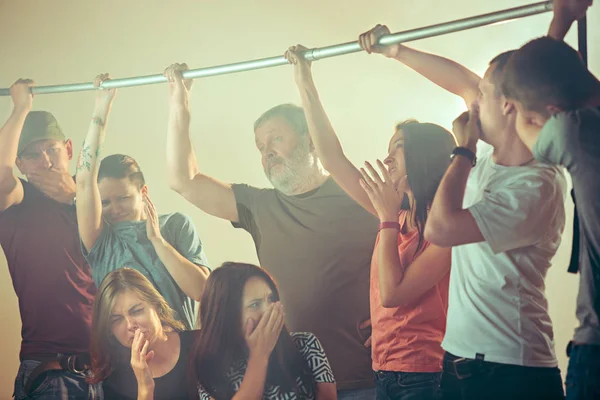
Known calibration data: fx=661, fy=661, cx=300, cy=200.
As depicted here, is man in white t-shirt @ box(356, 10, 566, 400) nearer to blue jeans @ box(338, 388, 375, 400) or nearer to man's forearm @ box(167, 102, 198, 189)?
blue jeans @ box(338, 388, 375, 400)

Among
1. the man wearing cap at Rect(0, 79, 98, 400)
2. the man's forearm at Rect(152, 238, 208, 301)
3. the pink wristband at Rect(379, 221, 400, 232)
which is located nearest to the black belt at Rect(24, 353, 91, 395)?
the man wearing cap at Rect(0, 79, 98, 400)

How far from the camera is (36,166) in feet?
8.65

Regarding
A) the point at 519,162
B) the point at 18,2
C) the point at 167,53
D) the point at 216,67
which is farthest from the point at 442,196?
the point at 18,2

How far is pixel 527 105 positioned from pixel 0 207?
203 centimetres

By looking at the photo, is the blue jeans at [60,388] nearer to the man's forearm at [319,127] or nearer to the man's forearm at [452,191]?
the man's forearm at [319,127]

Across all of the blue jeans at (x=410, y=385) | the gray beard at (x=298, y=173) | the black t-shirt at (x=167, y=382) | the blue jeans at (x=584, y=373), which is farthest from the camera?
the black t-shirt at (x=167, y=382)

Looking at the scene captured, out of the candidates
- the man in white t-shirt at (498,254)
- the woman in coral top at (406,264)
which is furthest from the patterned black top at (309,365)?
the man in white t-shirt at (498,254)

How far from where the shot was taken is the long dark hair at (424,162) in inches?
72.8

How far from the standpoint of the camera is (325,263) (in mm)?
2111

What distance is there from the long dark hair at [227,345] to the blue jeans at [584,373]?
2.59ft

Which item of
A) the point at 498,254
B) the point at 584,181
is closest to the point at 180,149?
the point at 498,254

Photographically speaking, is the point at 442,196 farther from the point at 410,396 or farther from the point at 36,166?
the point at 36,166

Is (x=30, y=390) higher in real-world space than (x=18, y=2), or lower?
lower

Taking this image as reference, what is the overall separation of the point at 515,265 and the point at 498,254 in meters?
0.05
